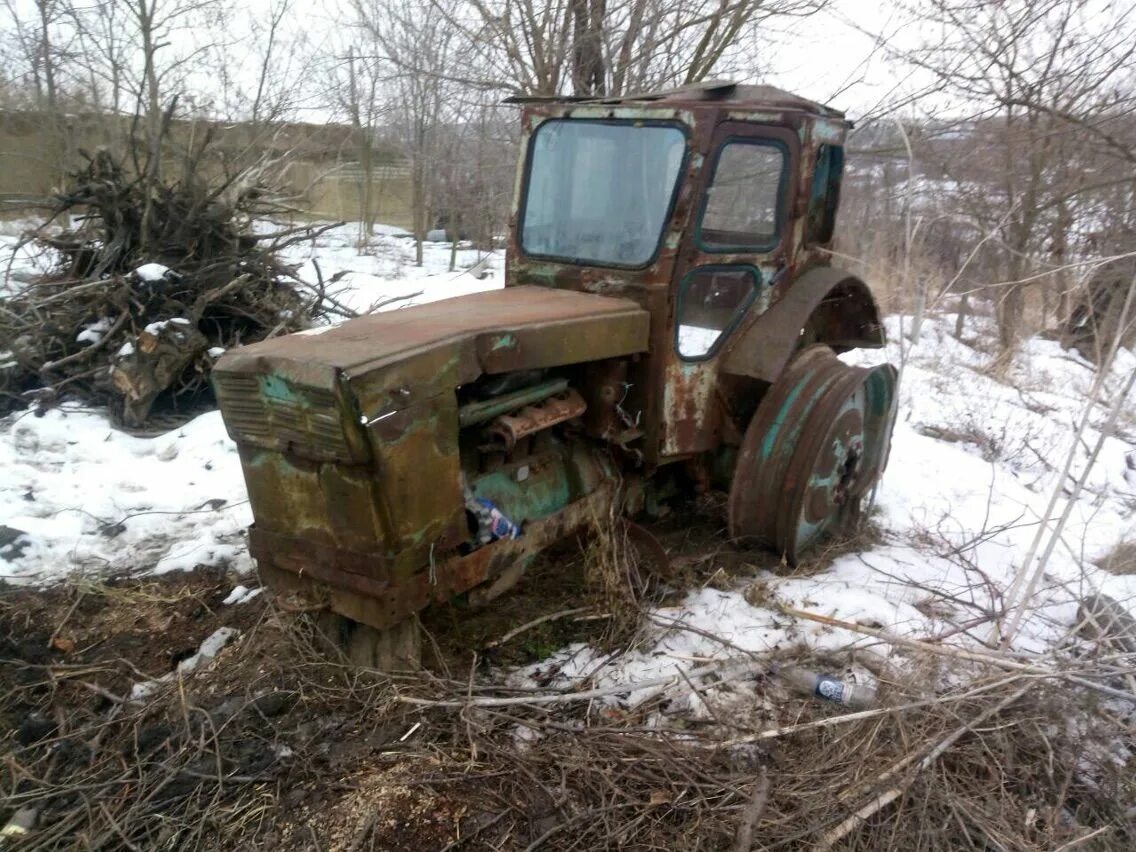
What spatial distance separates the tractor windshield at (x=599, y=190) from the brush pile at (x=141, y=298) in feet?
10.2

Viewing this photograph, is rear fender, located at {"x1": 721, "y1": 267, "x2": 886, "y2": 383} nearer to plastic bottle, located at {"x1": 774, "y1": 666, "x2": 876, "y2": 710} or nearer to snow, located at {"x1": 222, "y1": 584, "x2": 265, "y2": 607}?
plastic bottle, located at {"x1": 774, "y1": 666, "x2": 876, "y2": 710}

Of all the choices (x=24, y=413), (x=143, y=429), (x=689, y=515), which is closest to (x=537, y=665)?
(x=689, y=515)

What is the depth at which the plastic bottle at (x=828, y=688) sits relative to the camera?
2.78m

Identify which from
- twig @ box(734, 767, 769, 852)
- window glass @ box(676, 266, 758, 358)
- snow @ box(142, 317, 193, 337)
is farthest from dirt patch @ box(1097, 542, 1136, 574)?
snow @ box(142, 317, 193, 337)

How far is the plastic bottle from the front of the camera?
9.13 feet

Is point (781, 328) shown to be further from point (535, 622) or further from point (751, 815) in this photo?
point (751, 815)

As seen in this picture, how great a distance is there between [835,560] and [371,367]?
2.55m

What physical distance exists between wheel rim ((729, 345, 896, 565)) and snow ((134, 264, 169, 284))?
4.47m

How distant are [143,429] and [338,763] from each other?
12.6 feet

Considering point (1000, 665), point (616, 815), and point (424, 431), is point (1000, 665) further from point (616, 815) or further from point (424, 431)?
point (424, 431)

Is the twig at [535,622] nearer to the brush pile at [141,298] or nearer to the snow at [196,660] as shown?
the snow at [196,660]

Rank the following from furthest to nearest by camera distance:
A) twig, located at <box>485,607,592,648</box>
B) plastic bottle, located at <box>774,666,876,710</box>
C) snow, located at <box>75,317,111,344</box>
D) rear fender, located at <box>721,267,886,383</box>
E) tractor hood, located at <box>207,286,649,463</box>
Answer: snow, located at <box>75,317,111,344</box>, rear fender, located at <box>721,267,886,383</box>, twig, located at <box>485,607,592,648</box>, plastic bottle, located at <box>774,666,876,710</box>, tractor hood, located at <box>207,286,649,463</box>

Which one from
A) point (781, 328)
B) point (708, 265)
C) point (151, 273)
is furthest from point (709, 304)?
point (151, 273)

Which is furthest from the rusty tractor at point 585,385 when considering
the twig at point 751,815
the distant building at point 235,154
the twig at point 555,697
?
the distant building at point 235,154
